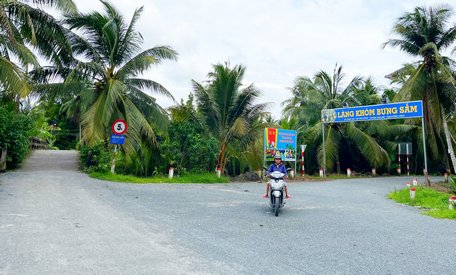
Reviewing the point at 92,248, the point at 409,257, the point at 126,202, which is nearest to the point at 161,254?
the point at 92,248

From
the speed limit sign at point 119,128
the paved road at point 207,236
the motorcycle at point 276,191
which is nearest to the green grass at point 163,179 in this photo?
the speed limit sign at point 119,128

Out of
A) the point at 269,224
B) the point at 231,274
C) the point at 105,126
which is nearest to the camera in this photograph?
the point at 231,274

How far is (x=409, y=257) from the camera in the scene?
4.51m

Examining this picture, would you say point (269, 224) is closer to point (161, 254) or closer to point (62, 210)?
point (161, 254)

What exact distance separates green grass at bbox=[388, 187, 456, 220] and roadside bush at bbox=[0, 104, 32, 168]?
13448 millimetres

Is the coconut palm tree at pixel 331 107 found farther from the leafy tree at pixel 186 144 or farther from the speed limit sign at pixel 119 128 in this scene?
the speed limit sign at pixel 119 128

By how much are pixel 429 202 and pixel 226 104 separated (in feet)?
31.8

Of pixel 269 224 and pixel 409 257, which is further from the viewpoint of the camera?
pixel 269 224

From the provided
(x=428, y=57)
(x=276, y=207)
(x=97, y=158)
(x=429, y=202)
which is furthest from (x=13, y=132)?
(x=428, y=57)

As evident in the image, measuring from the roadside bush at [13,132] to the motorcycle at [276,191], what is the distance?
10050mm

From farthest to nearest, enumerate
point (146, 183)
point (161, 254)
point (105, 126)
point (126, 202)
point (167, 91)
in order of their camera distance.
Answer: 1. point (167, 91)
2. point (105, 126)
3. point (146, 183)
4. point (126, 202)
5. point (161, 254)

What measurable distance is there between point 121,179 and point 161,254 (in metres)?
8.80

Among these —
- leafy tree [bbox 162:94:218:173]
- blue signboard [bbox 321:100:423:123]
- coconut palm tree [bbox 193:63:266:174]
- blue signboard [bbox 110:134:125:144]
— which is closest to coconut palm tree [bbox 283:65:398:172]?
blue signboard [bbox 321:100:423:123]

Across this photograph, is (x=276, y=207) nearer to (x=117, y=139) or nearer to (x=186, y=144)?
(x=117, y=139)
